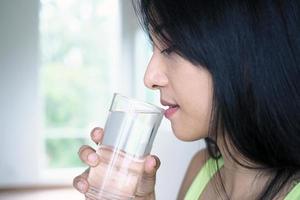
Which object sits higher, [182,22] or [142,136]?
[182,22]

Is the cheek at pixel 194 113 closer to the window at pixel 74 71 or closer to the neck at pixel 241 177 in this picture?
the neck at pixel 241 177

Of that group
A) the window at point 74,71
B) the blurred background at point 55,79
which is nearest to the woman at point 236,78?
the blurred background at point 55,79

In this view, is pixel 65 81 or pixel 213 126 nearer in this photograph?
pixel 213 126

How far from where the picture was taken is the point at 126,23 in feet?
10.4

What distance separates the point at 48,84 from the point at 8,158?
69 centimetres

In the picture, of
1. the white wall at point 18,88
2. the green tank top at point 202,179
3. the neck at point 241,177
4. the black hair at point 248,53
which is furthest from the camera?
the white wall at point 18,88

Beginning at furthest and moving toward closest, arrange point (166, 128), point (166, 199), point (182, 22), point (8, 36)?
point (8, 36)
point (166, 128)
point (166, 199)
point (182, 22)

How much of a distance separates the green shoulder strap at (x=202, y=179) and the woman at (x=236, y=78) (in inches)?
5.0

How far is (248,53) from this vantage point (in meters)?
0.54

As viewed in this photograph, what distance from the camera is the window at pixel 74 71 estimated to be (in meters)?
3.23

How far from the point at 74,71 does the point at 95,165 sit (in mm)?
2813

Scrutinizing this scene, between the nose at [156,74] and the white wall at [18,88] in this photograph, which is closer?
the nose at [156,74]

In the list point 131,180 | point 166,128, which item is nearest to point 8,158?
point 166,128

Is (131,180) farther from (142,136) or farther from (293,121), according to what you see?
(293,121)
